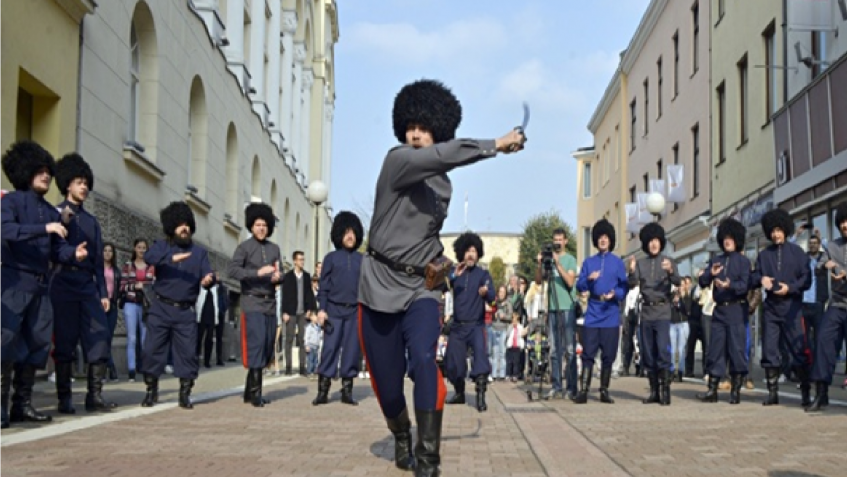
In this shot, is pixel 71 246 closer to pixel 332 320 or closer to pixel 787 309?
pixel 332 320

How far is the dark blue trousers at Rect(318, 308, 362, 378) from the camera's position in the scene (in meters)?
12.3

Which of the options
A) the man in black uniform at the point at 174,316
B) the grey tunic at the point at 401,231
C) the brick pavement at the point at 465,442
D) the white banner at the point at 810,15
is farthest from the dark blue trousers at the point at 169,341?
the white banner at the point at 810,15

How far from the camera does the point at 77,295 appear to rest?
974 cm

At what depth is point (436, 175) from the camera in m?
6.35

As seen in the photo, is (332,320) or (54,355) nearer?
(54,355)

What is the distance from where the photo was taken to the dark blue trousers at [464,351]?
1234 centimetres

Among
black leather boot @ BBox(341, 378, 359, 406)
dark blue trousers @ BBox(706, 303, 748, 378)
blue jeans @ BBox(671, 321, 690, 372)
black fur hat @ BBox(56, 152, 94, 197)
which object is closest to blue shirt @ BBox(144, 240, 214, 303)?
black fur hat @ BBox(56, 152, 94, 197)

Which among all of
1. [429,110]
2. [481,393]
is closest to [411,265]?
[429,110]

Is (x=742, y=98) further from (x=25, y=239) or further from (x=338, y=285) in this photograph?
(x=25, y=239)

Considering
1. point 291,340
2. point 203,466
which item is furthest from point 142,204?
Answer: point 203,466

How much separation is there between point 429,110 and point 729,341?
7.18 metres

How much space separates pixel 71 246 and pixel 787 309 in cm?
711

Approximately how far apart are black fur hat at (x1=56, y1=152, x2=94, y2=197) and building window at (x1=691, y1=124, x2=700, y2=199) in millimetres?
24046

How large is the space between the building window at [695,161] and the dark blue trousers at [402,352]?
2630 centimetres
